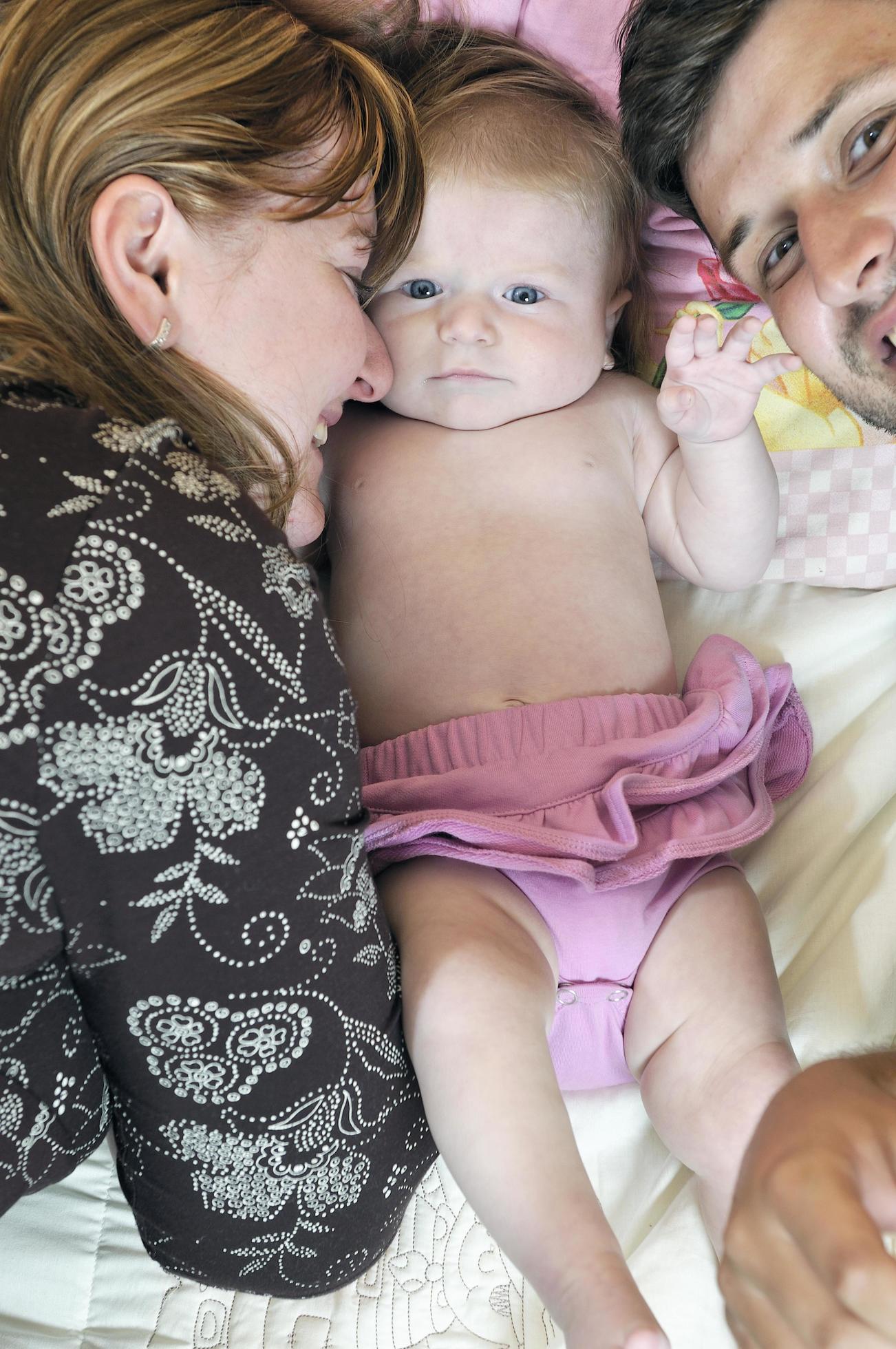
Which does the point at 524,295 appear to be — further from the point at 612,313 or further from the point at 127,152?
the point at 127,152

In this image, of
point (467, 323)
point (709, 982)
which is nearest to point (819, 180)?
point (467, 323)

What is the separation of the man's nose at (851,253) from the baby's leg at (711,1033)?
2.11ft

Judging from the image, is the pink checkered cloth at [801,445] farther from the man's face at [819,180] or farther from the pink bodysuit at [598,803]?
the pink bodysuit at [598,803]

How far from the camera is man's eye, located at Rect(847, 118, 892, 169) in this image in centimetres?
116

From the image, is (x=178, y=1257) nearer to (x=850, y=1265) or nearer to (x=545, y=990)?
(x=545, y=990)

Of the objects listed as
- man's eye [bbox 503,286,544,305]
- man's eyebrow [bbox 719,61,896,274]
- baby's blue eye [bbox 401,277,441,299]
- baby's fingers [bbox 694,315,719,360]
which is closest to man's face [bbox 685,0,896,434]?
man's eyebrow [bbox 719,61,896,274]

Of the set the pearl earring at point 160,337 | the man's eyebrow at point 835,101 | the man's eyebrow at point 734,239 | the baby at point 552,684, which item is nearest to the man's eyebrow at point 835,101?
the man's eyebrow at point 835,101

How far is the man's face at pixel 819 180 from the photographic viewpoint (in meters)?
1.14

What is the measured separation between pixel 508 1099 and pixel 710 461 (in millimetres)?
813

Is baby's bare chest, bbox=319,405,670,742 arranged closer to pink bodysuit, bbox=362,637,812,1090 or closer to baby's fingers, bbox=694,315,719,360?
pink bodysuit, bbox=362,637,812,1090

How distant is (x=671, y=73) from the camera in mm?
1310

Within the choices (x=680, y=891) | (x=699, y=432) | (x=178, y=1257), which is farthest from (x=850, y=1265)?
(x=699, y=432)

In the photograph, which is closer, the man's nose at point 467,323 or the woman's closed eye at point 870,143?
the woman's closed eye at point 870,143

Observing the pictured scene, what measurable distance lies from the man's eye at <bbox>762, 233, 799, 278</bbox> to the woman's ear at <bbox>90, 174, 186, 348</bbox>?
72 cm
